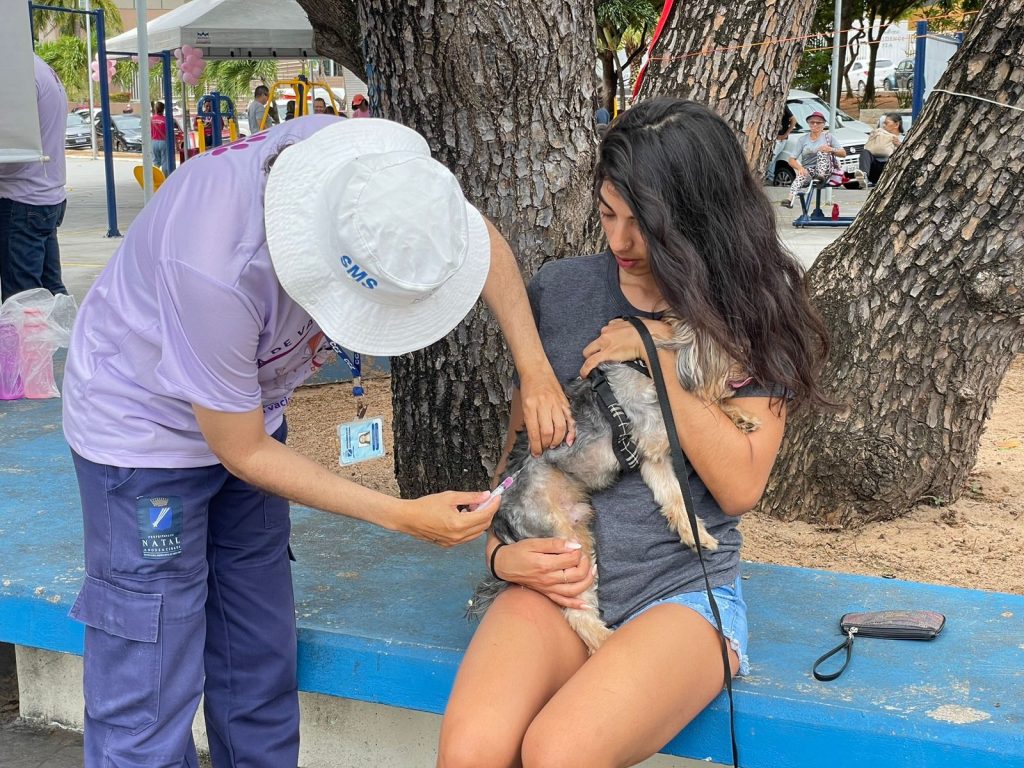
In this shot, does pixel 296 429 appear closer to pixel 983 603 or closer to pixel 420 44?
pixel 420 44

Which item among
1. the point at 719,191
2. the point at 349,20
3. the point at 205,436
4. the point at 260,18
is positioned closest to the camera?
the point at 205,436

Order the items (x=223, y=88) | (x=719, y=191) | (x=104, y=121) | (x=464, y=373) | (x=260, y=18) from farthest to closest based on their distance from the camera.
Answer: (x=223, y=88)
(x=260, y=18)
(x=104, y=121)
(x=464, y=373)
(x=719, y=191)

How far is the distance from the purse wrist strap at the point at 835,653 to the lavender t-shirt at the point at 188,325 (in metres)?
1.29

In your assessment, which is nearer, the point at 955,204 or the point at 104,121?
the point at 955,204

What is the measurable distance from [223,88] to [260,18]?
3017 centimetres

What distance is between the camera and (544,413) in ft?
7.83

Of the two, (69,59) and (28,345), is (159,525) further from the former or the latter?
(69,59)

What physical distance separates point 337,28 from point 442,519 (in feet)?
9.30

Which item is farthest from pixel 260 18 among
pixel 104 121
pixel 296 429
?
pixel 296 429

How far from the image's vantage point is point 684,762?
9.12 ft

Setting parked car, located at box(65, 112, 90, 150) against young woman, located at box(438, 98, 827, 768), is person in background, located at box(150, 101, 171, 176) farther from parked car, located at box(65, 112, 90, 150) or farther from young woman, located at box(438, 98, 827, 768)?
parked car, located at box(65, 112, 90, 150)

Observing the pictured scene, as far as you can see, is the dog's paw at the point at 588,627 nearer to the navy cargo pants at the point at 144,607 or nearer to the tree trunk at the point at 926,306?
the navy cargo pants at the point at 144,607

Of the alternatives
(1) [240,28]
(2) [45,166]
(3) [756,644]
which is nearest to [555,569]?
(3) [756,644]

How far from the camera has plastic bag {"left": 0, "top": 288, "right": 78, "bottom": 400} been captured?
5.00 metres
